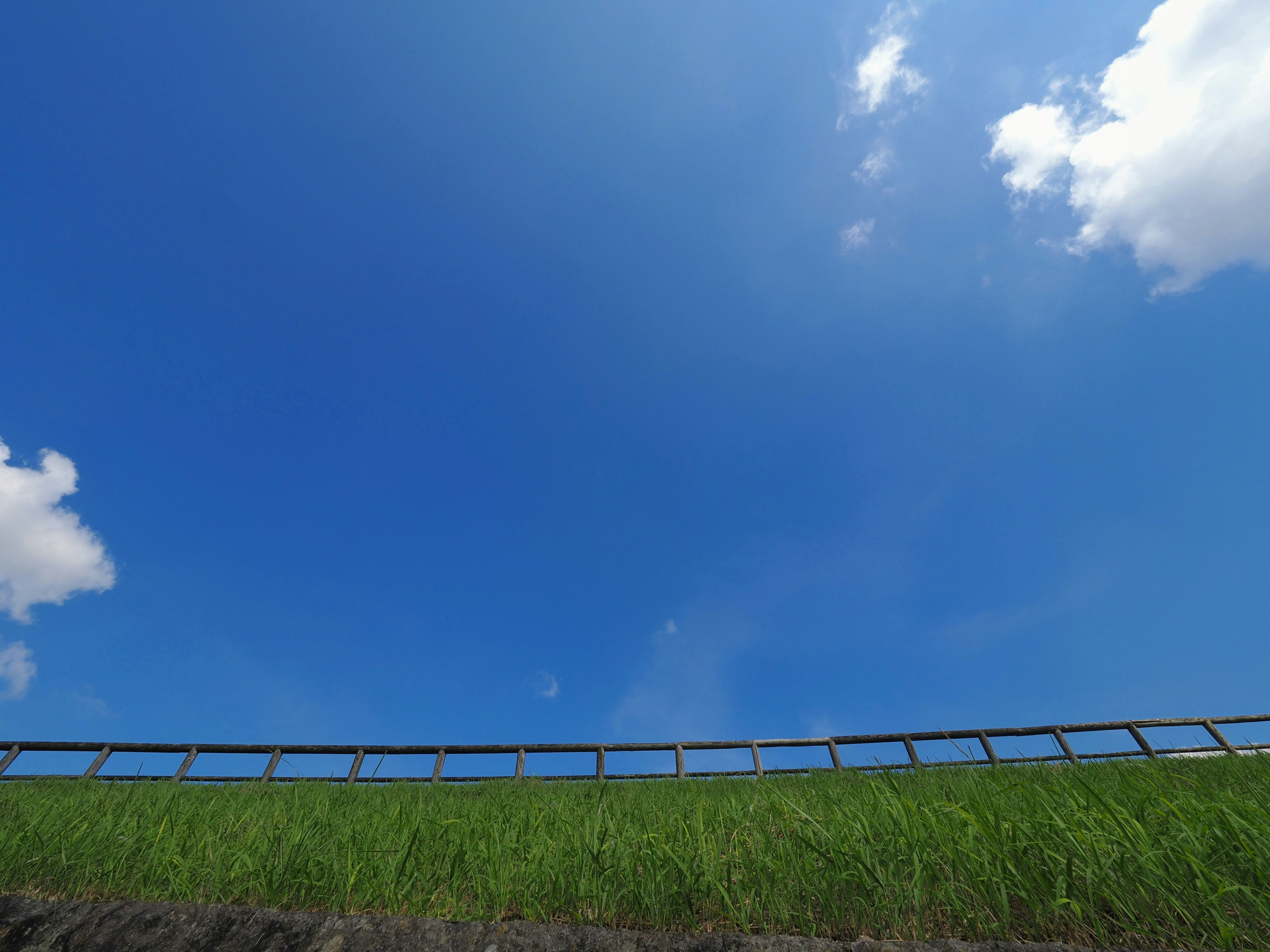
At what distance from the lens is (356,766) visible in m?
11.6

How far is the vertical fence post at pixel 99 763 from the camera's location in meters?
11.8

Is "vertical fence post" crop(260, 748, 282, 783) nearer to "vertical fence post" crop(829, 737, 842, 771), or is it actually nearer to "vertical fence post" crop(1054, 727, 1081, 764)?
"vertical fence post" crop(829, 737, 842, 771)

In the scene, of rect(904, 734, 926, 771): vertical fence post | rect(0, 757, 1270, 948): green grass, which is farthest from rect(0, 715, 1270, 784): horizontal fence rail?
rect(0, 757, 1270, 948): green grass

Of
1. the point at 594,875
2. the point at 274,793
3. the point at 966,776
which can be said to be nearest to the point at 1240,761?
the point at 966,776

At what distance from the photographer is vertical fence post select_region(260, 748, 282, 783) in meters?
11.2

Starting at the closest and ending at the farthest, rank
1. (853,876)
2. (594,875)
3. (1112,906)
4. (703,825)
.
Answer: (1112,906), (853,876), (594,875), (703,825)

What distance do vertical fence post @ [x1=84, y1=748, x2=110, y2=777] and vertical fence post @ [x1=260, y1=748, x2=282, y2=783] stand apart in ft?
11.2

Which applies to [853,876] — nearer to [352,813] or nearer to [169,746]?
[352,813]

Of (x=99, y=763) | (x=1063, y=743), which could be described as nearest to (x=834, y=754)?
(x=1063, y=743)

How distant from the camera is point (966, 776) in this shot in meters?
4.06

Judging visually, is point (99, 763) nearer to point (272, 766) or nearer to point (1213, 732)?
point (272, 766)

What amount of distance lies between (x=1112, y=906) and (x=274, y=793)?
643 centimetres

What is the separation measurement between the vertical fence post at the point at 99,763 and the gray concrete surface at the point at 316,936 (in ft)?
44.7

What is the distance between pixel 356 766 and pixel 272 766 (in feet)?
6.27
